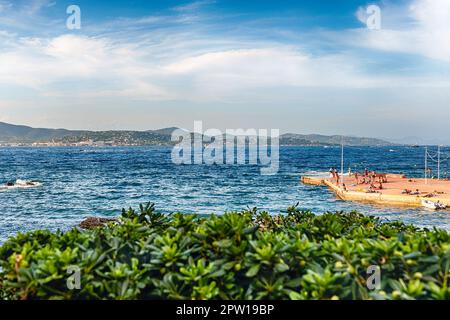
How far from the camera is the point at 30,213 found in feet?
116

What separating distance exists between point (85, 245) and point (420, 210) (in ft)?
119

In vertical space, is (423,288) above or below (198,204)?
above

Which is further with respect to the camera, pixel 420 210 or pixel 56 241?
pixel 420 210

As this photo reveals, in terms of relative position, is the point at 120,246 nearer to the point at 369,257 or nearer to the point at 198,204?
the point at 369,257

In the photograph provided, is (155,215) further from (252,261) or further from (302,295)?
(302,295)

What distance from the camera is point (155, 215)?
19.8 ft
